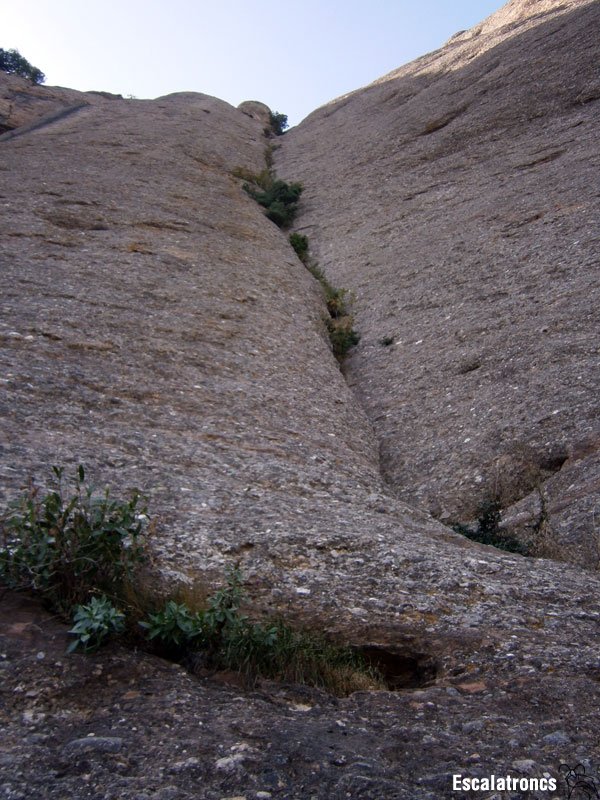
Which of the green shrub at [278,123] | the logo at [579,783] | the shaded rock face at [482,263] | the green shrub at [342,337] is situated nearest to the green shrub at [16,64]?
the green shrub at [278,123]

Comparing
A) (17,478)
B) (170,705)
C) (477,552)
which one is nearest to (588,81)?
(477,552)

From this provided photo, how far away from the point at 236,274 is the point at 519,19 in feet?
59.8

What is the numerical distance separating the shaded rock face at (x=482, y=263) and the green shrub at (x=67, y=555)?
428 cm

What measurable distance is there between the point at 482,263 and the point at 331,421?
552cm

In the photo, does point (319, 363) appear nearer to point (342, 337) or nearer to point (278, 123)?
point (342, 337)

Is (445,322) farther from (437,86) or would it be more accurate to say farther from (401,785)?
(437,86)

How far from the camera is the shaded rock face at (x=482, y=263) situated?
8.55m

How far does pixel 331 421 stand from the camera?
9648mm

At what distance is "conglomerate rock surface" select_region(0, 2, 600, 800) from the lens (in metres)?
3.59

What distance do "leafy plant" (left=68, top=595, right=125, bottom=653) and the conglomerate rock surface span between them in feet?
0.34

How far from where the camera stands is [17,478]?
5652mm

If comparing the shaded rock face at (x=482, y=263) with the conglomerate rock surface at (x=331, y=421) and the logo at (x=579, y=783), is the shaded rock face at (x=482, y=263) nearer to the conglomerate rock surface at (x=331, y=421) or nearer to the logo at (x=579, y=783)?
the conglomerate rock surface at (x=331, y=421)

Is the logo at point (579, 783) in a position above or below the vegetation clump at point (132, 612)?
below

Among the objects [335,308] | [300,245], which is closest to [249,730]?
[335,308]
